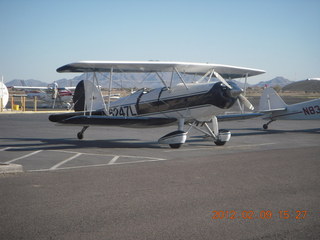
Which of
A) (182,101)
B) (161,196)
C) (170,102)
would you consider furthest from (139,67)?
(161,196)

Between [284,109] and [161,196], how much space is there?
16103 mm

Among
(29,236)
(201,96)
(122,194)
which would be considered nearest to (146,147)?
(201,96)

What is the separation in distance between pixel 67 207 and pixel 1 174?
2798 millimetres

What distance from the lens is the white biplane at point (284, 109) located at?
19.5 meters

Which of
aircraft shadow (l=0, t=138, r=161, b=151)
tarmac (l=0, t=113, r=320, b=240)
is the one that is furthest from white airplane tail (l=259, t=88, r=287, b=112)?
tarmac (l=0, t=113, r=320, b=240)

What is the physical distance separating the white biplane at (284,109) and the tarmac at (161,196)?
9603 millimetres

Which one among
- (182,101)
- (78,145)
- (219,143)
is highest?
(182,101)

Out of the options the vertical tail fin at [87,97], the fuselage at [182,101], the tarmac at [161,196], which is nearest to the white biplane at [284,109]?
the fuselage at [182,101]

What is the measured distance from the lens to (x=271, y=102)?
69.7ft

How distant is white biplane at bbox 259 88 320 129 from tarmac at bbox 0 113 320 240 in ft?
31.5

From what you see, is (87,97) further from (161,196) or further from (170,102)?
(161,196)

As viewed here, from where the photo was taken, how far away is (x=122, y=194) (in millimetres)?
5957

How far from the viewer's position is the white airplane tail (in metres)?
20.9

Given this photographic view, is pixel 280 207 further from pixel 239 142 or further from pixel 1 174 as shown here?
pixel 239 142
